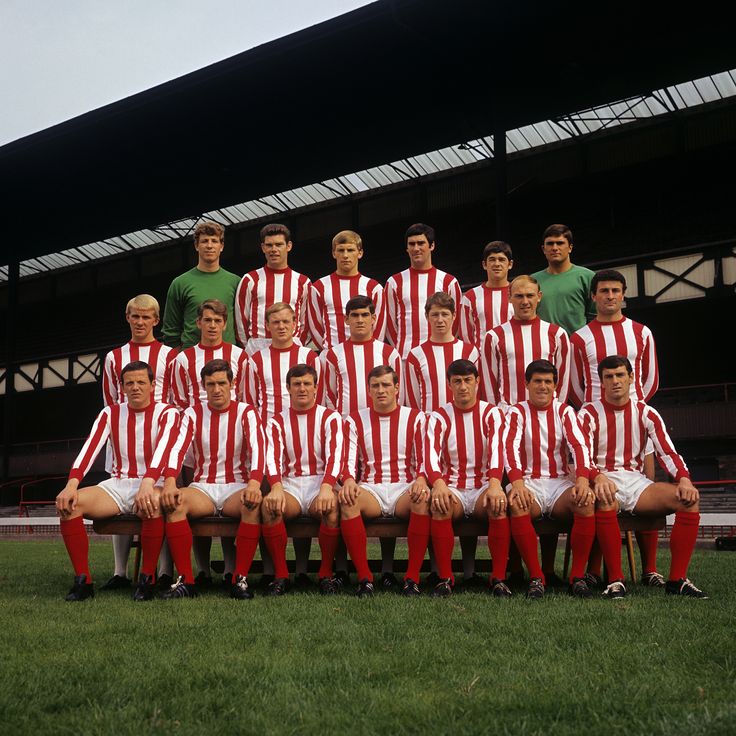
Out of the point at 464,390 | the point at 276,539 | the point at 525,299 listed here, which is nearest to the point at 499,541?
the point at 464,390

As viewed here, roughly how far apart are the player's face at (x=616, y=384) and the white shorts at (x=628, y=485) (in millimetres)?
426

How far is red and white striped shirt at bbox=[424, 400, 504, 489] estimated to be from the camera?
517 cm

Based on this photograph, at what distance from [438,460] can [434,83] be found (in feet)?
31.3

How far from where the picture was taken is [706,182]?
55.1 feet

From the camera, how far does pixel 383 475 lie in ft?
17.4

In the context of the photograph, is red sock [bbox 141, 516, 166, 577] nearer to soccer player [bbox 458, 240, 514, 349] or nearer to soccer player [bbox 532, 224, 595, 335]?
soccer player [bbox 458, 240, 514, 349]

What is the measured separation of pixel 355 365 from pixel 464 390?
877 millimetres

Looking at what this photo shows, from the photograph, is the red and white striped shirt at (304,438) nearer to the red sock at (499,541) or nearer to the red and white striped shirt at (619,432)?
the red sock at (499,541)

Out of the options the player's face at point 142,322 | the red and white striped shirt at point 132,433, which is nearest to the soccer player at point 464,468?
the red and white striped shirt at point 132,433

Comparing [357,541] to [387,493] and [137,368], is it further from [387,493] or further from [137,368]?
[137,368]

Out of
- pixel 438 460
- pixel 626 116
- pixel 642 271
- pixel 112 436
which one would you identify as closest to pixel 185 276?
pixel 112 436

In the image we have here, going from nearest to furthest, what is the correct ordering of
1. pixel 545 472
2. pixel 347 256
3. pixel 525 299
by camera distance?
pixel 545 472, pixel 525 299, pixel 347 256

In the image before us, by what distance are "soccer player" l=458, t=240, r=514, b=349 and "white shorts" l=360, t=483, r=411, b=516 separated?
1.37 m

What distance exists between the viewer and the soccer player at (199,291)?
602cm
